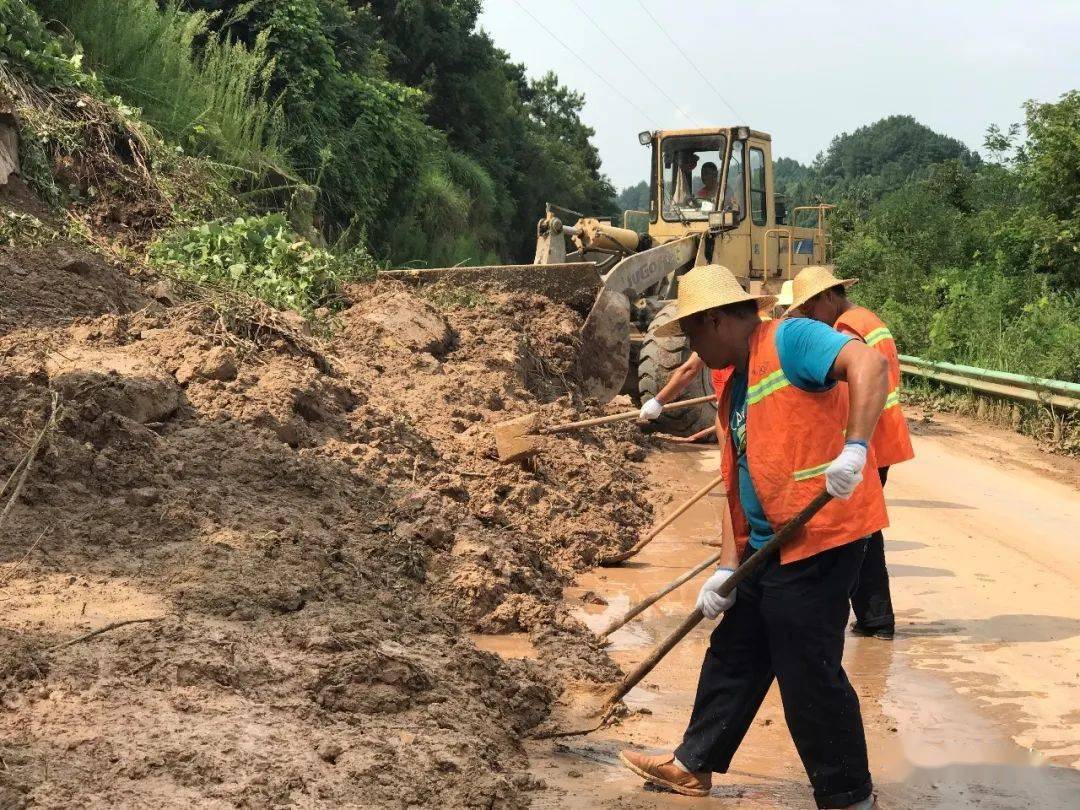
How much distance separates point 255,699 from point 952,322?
14609 mm

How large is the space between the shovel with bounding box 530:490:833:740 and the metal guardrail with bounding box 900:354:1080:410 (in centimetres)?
875

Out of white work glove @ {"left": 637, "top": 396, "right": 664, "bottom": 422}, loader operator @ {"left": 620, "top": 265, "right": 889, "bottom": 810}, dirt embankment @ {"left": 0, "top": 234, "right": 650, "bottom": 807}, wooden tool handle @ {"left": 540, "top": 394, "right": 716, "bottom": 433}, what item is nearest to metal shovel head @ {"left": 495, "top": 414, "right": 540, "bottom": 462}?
dirt embankment @ {"left": 0, "top": 234, "right": 650, "bottom": 807}

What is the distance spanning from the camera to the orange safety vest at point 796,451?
3.83m

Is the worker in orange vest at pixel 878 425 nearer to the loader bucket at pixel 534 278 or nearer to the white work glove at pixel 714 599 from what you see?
the white work glove at pixel 714 599

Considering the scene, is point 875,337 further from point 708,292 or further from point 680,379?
point 708,292

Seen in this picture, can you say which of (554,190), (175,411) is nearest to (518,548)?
(175,411)

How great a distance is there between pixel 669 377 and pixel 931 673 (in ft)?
20.8

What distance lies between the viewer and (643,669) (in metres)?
4.62

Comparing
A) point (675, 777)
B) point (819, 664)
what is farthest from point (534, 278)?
point (819, 664)

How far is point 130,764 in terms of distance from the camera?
3.37 m

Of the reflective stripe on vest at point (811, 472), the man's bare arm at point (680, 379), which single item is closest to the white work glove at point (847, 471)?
the reflective stripe on vest at point (811, 472)

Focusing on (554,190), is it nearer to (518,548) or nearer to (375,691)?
(518,548)

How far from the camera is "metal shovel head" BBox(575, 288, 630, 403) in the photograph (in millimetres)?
11695

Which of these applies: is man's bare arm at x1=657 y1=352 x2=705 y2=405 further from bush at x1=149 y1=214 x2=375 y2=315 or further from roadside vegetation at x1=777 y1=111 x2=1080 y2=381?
roadside vegetation at x1=777 y1=111 x2=1080 y2=381
